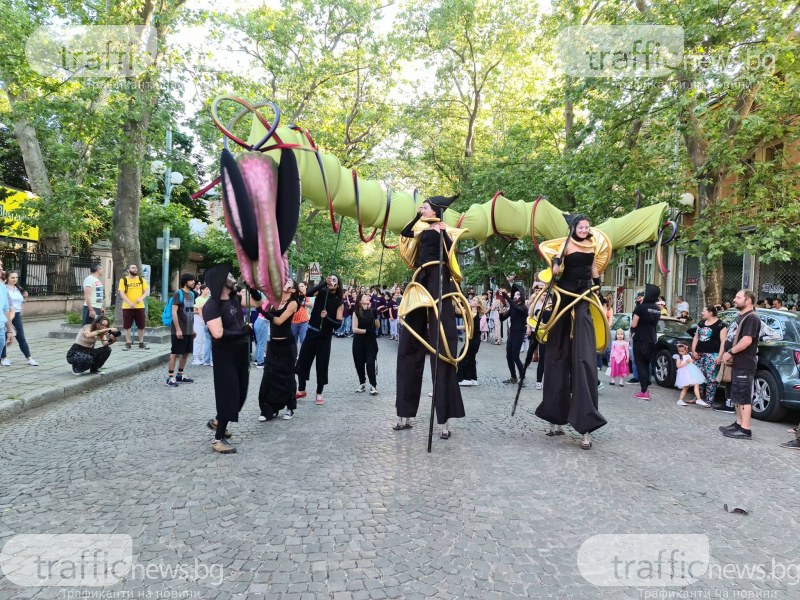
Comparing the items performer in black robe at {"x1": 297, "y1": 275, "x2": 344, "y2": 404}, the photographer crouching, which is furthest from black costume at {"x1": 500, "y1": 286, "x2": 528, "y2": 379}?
the photographer crouching

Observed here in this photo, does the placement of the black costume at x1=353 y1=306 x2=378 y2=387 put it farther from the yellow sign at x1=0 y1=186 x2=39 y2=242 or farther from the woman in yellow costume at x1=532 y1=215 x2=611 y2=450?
the yellow sign at x1=0 y1=186 x2=39 y2=242

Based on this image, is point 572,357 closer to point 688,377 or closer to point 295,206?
point 295,206

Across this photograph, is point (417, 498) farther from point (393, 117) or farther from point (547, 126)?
point (393, 117)

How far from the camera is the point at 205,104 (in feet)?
48.3

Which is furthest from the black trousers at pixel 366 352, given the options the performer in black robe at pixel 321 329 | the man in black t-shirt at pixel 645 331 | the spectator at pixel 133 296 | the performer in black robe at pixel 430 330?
the spectator at pixel 133 296

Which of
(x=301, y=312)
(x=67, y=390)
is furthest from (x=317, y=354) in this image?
(x=67, y=390)

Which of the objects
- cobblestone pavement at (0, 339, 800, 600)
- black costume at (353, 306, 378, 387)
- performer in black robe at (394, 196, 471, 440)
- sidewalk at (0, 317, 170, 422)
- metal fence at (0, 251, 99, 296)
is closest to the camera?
cobblestone pavement at (0, 339, 800, 600)

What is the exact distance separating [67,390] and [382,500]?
19.9ft

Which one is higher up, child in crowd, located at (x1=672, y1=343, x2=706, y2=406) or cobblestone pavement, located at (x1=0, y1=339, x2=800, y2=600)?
child in crowd, located at (x1=672, y1=343, x2=706, y2=406)

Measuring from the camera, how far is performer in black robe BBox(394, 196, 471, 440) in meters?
6.00

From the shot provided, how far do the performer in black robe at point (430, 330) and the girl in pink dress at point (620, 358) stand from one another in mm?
5583

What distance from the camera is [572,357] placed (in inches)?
235

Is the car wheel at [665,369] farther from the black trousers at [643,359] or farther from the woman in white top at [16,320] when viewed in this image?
the woman in white top at [16,320]

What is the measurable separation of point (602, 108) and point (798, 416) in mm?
8466
